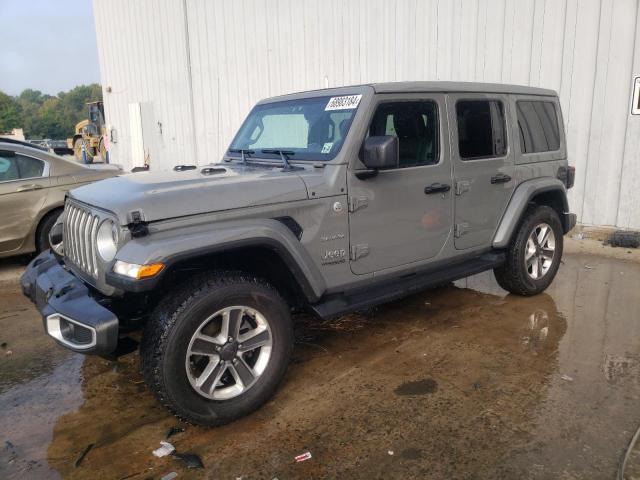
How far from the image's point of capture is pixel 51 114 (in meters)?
100

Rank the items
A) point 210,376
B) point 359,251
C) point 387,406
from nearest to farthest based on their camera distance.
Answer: point 210,376
point 387,406
point 359,251

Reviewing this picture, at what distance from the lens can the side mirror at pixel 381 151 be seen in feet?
10.7

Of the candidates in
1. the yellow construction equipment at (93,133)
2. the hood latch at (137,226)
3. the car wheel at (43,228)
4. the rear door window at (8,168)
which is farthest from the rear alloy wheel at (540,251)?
the yellow construction equipment at (93,133)

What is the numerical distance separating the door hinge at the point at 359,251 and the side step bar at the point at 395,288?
260 mm

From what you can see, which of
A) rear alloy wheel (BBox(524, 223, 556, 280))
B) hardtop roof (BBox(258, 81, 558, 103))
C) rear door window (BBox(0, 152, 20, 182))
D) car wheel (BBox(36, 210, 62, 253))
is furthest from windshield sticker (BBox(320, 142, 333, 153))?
rear door window (BBox(0, 152, 20, 182))

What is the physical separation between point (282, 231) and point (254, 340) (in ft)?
2.18

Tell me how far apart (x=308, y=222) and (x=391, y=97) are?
3.83ft

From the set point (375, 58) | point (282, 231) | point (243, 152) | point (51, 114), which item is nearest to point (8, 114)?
point (51, 114)

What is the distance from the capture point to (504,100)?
452 centimetres

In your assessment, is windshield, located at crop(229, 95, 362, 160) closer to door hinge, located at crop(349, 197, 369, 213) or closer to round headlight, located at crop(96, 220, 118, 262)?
door hinge, located at crop(349, 197, 369, 213)

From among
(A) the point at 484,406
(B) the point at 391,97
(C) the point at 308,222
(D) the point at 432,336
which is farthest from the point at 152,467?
(B) the point at 391,97

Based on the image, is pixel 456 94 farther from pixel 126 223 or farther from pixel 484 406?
pixel 126 223

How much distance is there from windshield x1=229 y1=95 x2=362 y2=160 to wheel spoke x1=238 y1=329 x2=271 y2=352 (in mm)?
1228

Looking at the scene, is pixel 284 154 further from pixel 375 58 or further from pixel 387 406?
pixel 375 58
